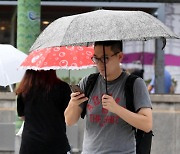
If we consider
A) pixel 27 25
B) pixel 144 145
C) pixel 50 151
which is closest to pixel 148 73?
pixel 27 25

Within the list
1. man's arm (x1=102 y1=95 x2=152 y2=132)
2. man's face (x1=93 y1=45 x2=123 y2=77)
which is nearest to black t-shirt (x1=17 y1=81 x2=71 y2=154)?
man's face (x1=93 y1=45 x2=123 y2=77)

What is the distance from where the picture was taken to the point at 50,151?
464 cm

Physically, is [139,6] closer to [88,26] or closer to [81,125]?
[81,125]

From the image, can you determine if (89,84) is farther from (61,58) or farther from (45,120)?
(61,58)

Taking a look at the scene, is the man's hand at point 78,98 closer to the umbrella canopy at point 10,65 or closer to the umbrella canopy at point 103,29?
the umbrella canopy at point 103,29

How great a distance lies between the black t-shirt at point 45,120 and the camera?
4.63m

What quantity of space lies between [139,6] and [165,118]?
Result: 4460 millimetres

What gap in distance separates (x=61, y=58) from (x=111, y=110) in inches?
72.9

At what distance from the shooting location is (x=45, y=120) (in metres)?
4.64

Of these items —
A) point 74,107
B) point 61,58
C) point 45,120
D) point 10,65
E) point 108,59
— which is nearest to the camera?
point 108,59

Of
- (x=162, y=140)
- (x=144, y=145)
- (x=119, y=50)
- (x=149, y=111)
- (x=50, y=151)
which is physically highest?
(x=119, y=50)

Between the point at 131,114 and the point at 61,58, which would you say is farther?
the point at 61,58

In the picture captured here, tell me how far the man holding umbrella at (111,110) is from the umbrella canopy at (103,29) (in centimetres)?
15

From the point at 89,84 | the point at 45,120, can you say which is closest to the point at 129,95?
the point at 89,84
